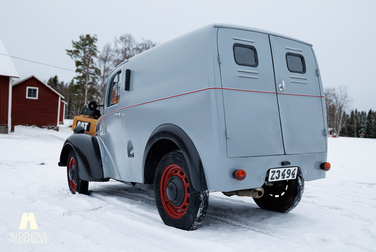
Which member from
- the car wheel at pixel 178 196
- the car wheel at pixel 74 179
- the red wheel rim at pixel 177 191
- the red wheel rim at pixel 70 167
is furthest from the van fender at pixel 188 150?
the red wheel rim at pixel 70 167

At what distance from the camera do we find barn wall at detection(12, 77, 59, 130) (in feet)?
91.8

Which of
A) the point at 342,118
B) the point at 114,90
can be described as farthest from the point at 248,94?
the point at 342,118

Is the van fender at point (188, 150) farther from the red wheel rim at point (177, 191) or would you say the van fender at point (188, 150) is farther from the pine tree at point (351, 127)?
the pine tree at point (351, 127)

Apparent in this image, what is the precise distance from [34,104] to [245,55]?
29.4m

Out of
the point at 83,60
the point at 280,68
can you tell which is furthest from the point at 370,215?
the point at 83,60

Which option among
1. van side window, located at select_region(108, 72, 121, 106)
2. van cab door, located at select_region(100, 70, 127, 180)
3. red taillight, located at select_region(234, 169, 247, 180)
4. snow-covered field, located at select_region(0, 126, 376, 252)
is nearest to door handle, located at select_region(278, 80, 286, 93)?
red taillight, located at select_region(234, 169, 247, 180)

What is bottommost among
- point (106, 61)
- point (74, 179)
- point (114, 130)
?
point (74, 179)

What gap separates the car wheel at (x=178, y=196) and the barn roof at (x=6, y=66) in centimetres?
2193

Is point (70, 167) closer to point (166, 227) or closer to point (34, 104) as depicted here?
point (166, 227)

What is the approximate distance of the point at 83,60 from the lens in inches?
1435

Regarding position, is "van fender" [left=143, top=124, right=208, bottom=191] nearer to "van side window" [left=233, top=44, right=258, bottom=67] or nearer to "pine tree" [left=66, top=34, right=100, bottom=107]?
"van side window" [left=233, top=44, right=258, bottom=67]

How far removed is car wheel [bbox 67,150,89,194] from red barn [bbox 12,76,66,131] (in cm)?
2501

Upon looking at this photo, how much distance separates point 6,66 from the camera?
886 inches

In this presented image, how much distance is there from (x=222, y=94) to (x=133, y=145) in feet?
6.15
